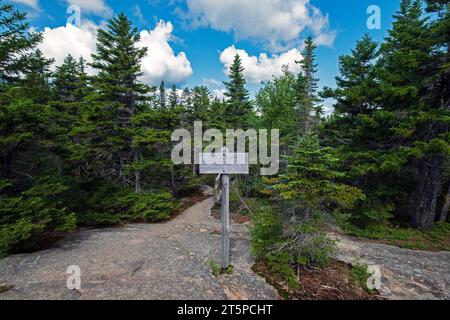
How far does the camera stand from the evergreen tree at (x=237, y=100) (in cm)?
1697

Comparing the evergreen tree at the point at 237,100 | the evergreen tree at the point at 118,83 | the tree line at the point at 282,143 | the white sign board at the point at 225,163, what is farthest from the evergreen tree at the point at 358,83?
the evergreen tree at the point at 118,83

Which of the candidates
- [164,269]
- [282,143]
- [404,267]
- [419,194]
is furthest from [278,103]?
[164,269]

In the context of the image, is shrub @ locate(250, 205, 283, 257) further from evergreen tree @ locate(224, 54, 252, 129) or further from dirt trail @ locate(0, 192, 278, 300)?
evergreen tree @ locate(224, 54, 252, 129)

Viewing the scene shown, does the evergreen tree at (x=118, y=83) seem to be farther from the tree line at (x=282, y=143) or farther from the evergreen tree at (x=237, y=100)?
the evergreen tree at (x=237, y=100)

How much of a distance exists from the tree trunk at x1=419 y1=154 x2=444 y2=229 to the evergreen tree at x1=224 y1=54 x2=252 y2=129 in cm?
1203

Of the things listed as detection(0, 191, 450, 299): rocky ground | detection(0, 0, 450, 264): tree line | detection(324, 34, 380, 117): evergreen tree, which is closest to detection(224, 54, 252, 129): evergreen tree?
detection(0, 0, 450, 264): tree line

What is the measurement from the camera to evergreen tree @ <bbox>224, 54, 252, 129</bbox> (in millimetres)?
16969

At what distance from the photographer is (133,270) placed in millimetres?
5531

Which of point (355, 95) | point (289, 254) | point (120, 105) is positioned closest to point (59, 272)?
A: point (289, 254)

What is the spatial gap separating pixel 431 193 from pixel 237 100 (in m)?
13.9

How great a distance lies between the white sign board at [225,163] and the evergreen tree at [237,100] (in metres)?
12.1

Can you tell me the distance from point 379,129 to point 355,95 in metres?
2.34

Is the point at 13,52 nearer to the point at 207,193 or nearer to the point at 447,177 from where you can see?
the point at 207,193

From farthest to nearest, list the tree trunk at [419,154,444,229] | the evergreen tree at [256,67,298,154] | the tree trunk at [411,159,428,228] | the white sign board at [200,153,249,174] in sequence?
the evergreen tree at [256,67,298,154]
the tree trunk at [411,159,428,228]
the tree trunk at [419,154,444,229]
the white sign board at [200,153,249,174]
